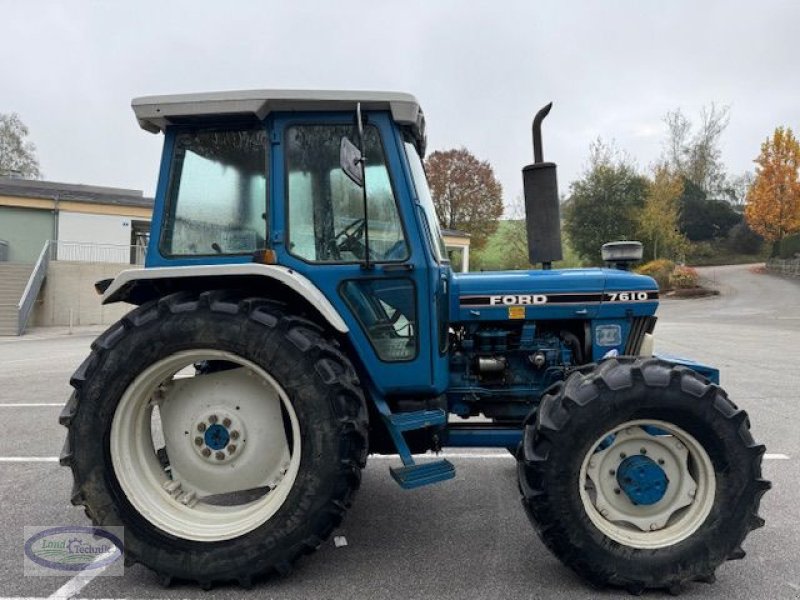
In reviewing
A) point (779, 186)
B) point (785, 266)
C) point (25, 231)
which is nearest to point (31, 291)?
point (25, 231)

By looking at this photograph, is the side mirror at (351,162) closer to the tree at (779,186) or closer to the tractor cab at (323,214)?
the tractor cab at (323,214)

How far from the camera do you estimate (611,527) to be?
2619 mm

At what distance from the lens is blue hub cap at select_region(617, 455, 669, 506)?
2664 mm

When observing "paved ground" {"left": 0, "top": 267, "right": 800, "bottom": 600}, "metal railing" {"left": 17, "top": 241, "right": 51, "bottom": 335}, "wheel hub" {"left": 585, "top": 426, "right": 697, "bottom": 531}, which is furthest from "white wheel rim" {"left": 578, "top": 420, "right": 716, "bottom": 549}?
"metal railing" {"left": 17, "top": 241, "right": 51, "bottom": 335}

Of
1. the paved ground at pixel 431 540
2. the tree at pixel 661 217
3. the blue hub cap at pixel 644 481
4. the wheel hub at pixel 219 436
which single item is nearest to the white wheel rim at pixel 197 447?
the wheel hub at pixel 219 436

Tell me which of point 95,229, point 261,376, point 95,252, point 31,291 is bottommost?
point 261,376

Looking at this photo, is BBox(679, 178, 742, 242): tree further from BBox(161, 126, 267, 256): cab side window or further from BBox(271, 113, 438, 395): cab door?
BBox(161, 126, 267, 256): cab side window

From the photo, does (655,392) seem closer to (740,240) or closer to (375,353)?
(375,353)

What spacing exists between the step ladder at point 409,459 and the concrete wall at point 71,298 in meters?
20.4

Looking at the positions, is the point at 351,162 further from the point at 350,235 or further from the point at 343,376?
the point at 343,376

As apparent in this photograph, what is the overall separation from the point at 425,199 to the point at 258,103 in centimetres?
105

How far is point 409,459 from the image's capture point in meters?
2.81

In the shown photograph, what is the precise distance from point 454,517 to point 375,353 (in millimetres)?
1219

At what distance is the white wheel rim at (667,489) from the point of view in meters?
2.61
